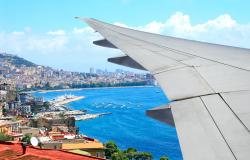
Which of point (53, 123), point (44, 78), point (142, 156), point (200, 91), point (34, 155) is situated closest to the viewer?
point (200, 91)

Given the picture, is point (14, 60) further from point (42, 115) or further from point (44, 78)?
point (42, 115)

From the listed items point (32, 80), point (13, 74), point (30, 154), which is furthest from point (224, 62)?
point (13, 74)

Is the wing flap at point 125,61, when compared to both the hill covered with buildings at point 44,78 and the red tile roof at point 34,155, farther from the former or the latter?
the hill covered with buildings at point 44,78

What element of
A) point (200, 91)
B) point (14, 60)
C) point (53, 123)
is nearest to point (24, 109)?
point (53, 123)

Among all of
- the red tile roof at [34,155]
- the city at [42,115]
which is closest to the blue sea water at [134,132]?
the city at [42,115]

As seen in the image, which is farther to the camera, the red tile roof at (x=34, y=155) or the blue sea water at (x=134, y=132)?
the blue sea water at (x=134, y=132)

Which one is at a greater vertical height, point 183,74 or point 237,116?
point 183,74

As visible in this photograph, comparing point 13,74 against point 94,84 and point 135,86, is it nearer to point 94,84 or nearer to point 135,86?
Answer: point 94,84

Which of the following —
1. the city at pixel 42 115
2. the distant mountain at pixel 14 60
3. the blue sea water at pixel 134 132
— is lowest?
the blue sea water at pixel 134 132

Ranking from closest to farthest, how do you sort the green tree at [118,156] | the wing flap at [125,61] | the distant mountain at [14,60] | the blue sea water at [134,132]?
the wing flap at [125,61] → the green tree at [118,156] → the blue sea water at [134,132] → the distant mountain at [14,60]
